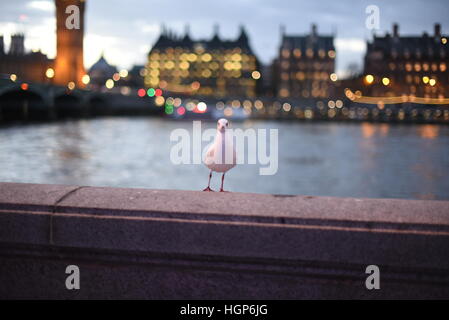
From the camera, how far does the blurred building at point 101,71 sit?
143375 millimetres

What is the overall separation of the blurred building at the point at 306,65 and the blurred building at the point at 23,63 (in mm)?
44266

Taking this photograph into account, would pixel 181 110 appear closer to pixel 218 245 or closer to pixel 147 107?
pixel 147 107

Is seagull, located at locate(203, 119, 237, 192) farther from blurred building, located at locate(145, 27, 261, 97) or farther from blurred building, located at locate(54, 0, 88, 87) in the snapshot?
blurred building, located at locate(145, 27, 261, 97)

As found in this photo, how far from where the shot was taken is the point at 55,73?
86.6m

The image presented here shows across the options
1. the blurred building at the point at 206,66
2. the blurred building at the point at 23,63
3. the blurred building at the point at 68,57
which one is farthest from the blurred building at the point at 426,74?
the blurred building at the point at 206,66

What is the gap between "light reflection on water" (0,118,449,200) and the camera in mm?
20125

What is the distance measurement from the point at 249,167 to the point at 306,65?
82598mm

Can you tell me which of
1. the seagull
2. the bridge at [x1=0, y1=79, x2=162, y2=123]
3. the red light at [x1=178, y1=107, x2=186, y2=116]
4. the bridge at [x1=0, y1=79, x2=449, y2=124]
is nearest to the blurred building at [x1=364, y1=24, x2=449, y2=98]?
the seagull

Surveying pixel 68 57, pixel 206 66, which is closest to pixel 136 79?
pixel 206 66

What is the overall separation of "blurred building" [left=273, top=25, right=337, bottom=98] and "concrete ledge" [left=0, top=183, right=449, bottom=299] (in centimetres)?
10343

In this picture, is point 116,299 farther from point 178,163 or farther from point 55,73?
point 55,73

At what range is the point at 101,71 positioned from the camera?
147 m

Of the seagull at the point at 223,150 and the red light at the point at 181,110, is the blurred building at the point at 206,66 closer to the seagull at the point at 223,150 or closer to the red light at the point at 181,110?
the red light at the point at 181,110
